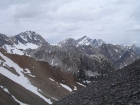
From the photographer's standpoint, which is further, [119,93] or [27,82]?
[27,82]

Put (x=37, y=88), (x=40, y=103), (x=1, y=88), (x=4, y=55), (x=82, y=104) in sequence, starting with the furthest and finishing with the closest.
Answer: (x=4, y=55), (x=37, y=88), (x=40, y=103), (x=1, y=88), (x=82, y=104)

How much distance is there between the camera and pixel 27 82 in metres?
84.4

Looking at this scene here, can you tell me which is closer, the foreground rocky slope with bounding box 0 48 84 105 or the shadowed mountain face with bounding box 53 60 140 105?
the shadowed mountain face with bounding box 53 60 140 105

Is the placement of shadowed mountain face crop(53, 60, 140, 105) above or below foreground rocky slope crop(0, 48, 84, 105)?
below

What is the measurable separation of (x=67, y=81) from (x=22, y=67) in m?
37.6

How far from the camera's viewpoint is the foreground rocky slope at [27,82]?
212 ft

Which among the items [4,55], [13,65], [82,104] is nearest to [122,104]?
[82,104]

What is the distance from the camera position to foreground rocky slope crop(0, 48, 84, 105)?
64.6m

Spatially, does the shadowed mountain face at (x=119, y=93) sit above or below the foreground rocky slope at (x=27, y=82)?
below

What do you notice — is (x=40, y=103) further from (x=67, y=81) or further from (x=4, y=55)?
(x=67, y=81)

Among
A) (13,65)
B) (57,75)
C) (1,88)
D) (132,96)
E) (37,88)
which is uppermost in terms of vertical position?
(57,75)

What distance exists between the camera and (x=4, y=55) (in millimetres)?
106938

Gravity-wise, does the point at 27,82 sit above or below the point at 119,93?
above

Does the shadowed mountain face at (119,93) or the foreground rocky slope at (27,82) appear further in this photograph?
the foreground rocky slope at (27,82)
